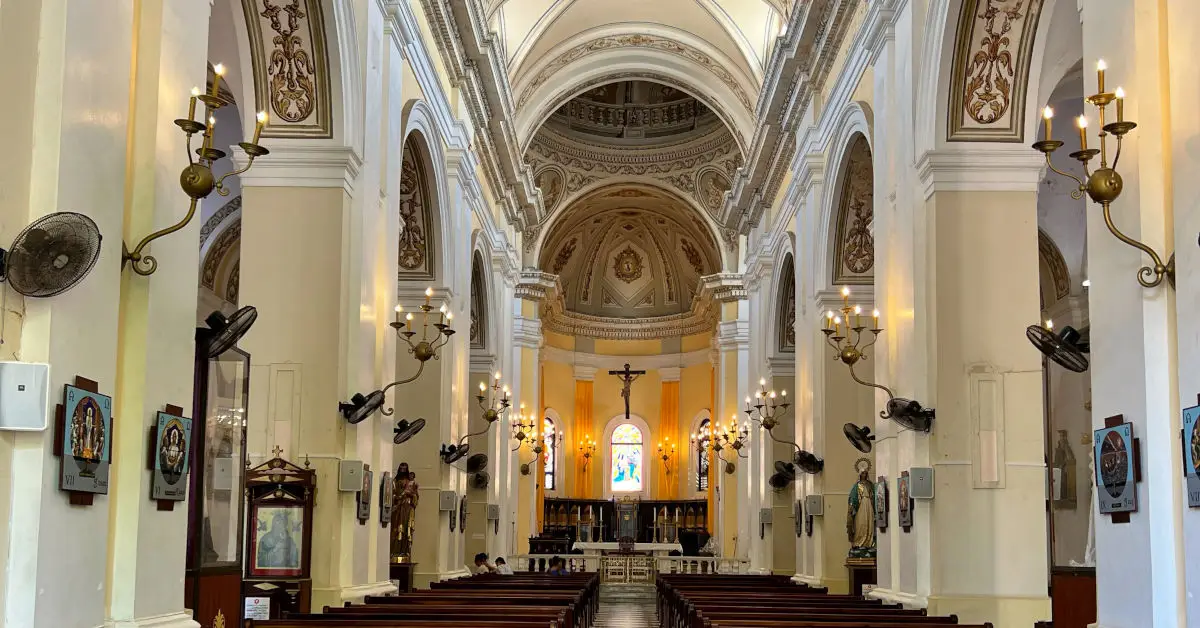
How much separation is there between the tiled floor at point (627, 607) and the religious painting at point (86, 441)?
1186 cm

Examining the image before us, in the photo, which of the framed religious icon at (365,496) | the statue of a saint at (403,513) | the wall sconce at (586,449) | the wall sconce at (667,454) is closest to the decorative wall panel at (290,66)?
the framed religious icon at (365,496)

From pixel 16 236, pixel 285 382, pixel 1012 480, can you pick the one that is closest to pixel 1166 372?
pixel 1012 480

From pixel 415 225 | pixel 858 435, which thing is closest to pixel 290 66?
pixel 415 225

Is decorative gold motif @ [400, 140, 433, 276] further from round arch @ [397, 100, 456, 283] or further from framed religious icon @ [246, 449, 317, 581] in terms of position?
framed religious icon @ [246, 449, 317, 581]

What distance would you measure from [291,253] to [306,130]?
1.06 meters

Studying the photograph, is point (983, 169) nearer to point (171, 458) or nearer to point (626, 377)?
point (171, 458)

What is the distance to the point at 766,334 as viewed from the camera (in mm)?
21359

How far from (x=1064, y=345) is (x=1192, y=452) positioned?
7.46 feet

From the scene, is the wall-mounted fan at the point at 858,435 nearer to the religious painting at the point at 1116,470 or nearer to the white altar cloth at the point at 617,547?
the religious painting at the point at 1116,470

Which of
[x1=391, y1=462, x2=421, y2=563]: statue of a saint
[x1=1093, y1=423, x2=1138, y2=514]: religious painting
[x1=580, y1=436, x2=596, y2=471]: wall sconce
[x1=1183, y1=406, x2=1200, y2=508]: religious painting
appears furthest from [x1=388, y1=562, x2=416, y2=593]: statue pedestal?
[x1=580, y1=436, x2=596, y2=471]: wall sconce

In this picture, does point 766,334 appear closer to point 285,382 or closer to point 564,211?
point 564,211

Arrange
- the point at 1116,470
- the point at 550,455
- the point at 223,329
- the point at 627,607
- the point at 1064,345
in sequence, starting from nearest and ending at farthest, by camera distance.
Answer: the point at 1116,470 < the point at 223,329 < the point at 1064,345 < the point at 627,607 < the point at 550,455

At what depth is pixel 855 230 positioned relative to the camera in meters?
15.4

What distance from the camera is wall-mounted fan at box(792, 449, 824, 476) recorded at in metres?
15.6
